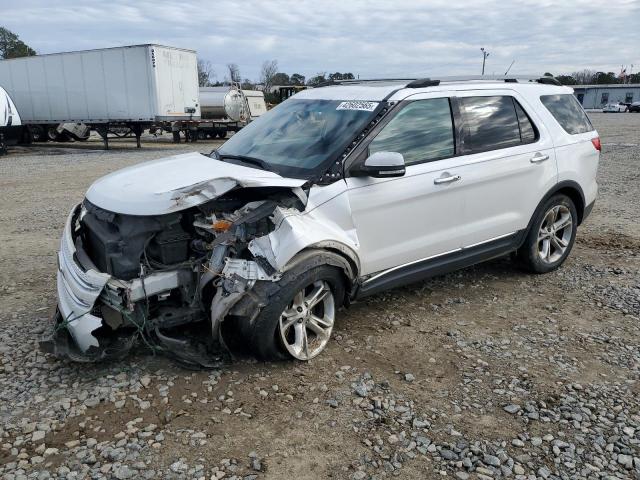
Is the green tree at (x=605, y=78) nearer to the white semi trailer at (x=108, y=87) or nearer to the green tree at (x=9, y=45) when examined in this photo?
the green tree at (x=9, y=45)

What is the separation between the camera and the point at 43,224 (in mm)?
7766

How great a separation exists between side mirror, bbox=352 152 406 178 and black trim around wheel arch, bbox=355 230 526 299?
818mm

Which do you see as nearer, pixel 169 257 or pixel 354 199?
pixel 169 257

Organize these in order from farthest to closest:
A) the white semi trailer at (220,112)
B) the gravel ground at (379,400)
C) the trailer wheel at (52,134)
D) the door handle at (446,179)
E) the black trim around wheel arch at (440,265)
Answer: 1. the white semi trailer at (220,112)
2. the trailer wheel at (52,134)
3. the door handle at (446,179)
4. the black trim around wheel arch at (440,265)
5. the gravel ground at (379,400)

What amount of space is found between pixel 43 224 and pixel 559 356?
7126 millimetres

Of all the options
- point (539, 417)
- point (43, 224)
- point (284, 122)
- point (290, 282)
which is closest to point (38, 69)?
point (43, 224)

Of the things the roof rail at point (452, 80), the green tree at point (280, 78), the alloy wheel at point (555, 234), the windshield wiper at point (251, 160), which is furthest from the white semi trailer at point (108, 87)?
the green tree at point (280, 78)

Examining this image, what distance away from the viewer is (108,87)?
64.4ft

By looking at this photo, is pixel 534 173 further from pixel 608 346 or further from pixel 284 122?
pixel 284 122

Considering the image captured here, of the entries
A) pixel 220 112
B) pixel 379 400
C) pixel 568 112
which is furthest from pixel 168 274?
pixel 220 112

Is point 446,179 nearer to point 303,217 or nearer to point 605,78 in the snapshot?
point 303,217

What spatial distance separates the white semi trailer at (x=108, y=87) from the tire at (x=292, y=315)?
56.8 feet

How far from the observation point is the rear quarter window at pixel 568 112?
530cm

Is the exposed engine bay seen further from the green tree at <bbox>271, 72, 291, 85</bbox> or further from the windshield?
the green tree at <bbox>271, 72, 291, 85</bbox>
